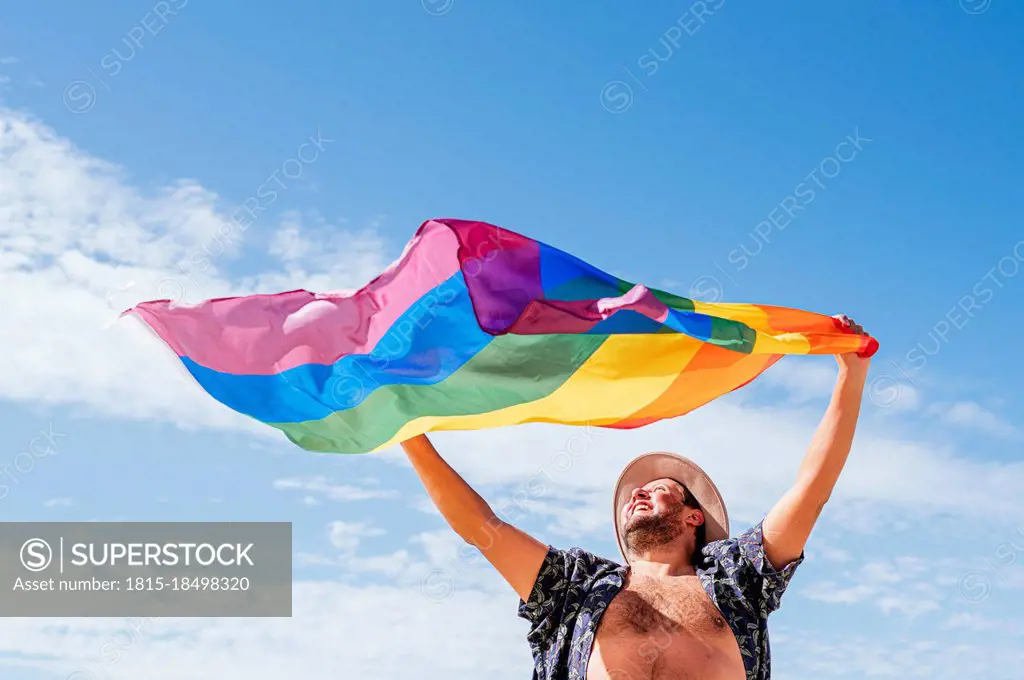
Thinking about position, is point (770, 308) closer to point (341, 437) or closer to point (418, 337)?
point (418, 337)

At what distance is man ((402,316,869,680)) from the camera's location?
512cm

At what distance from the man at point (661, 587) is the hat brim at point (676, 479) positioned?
21.6 inches

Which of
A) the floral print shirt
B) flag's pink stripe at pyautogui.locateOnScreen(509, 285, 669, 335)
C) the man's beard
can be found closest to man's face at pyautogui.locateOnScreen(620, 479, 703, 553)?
the man's beard

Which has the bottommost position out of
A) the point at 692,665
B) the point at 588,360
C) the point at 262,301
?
the point at 692,665

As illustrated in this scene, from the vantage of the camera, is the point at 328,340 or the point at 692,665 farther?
the point at 328,340

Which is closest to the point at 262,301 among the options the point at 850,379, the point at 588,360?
the point at 588,360

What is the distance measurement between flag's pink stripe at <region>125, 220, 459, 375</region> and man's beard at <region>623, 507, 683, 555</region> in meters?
1.83

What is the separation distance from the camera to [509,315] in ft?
18.0

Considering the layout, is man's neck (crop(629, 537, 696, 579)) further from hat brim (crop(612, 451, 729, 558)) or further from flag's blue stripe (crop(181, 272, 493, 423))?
flag's blue stripe (crop(181, 272, 493, 423))

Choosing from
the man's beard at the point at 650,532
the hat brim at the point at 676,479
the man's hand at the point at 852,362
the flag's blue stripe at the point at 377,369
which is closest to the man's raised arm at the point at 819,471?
the man's hand at the point at 852,362

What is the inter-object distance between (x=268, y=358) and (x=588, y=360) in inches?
67.6

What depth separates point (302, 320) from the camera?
5.57 metres

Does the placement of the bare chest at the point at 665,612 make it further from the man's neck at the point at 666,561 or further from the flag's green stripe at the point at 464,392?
the flag's green stripe at the point at 464,392

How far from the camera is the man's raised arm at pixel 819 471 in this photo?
5.24 meters
